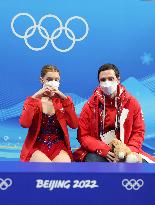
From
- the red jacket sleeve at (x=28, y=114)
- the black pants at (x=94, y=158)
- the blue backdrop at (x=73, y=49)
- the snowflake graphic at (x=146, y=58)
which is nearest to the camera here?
the black pants at (x=94, y=158)

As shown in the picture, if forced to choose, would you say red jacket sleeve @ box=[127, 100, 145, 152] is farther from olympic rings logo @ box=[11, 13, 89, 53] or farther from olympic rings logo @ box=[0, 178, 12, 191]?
olympic rings logo @ box=[0, 178, 12, 191]

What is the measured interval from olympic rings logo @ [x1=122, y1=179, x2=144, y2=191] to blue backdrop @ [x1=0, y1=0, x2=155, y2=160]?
136 inches

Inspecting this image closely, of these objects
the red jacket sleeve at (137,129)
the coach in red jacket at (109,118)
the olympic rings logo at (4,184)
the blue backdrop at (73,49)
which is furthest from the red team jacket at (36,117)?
the olympic rings logo at (4,184)

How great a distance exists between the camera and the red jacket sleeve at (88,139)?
3404mm

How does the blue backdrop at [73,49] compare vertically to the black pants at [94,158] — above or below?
above

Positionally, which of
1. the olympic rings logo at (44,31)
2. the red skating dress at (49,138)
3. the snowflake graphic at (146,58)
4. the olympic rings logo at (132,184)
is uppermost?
the olympic rings logo at (44,31)

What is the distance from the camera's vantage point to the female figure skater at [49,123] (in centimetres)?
358

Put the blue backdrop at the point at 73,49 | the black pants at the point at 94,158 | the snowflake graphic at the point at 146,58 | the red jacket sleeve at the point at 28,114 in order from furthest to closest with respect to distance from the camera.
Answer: the snowflake graphic at the point at 146,58
the blue backdrop at the point at 73,49
the red jacket sleeve at the point at 28,114
the black pants at the point at 94,158

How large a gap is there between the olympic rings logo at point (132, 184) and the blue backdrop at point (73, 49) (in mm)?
3465

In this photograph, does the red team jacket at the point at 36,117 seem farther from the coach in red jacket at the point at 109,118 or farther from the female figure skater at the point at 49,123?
the coach in red jacket at the point at 109,118

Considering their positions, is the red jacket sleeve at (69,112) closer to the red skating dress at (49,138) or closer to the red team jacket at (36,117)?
the red team jacket at (36,117)

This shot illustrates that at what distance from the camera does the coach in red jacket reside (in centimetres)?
358

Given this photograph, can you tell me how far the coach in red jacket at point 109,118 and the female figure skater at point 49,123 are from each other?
0.42ft

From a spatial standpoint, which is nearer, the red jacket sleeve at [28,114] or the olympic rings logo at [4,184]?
the olympic rings logo at [4,184]
